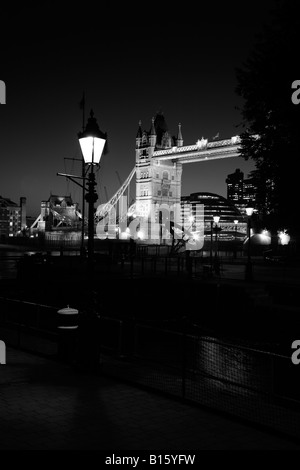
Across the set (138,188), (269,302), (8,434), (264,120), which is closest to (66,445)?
(8,434)

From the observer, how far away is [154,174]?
416 ft

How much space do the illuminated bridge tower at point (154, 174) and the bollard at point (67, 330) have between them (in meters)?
113

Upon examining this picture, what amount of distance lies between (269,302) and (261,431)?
1503 centimetres

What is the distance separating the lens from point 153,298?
25.8 meters

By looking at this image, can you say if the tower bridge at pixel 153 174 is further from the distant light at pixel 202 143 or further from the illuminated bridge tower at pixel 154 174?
the distant light at pixel 202 143

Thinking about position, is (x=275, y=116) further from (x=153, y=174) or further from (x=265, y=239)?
(x=153, y=174)

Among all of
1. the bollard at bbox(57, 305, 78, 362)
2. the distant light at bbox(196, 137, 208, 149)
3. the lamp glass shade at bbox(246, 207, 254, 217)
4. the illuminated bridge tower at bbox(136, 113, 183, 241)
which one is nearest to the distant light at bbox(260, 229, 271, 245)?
the lamp glass shade at bbox(246, 207, 254, 217)

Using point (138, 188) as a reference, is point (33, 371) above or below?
below

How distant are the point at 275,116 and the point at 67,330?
15111 mm

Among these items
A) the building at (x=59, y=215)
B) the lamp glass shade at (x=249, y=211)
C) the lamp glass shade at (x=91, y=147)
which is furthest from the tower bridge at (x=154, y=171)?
the lamp glass shade at (x=91, y=147)

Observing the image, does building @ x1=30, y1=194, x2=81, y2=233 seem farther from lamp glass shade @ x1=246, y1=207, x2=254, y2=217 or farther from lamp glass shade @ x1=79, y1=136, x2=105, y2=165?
lamp glass shade @ x1=79, y1=136, x2=105, y2=165

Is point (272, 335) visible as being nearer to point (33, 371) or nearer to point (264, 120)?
point (264, 120)
